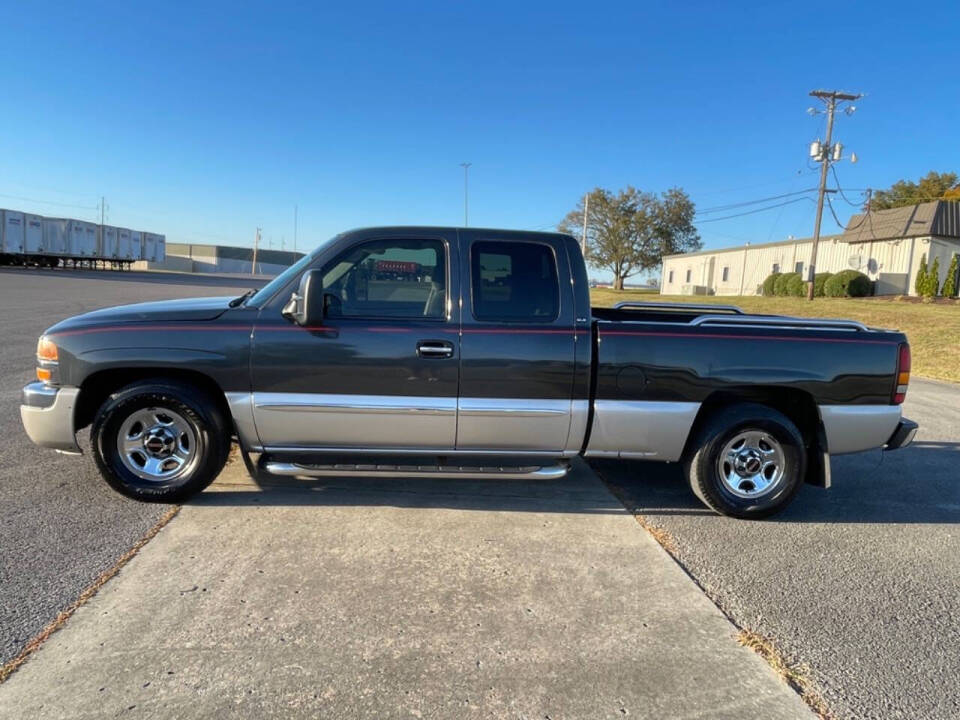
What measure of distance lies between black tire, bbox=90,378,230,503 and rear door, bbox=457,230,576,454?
5.35 feet

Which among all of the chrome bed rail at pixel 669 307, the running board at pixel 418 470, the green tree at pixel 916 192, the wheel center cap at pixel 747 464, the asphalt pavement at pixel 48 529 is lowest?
the asphalt pavement at pixel 48 529

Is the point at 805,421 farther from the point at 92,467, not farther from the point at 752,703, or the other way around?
the point at 92,467

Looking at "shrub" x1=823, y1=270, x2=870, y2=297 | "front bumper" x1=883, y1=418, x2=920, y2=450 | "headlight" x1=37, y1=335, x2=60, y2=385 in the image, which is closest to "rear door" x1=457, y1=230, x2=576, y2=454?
"front bumper" x1=883, y1=418, x2=920, y2=450

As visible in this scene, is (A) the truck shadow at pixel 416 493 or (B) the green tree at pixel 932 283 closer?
(A) the truck shadow at pixel 416 493

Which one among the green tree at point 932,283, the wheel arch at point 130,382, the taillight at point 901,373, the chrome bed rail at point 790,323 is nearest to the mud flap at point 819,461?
the taillight at point 901,373

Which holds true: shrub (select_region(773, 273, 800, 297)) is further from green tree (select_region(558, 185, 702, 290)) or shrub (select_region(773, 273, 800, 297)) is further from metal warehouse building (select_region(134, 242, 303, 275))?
metal warehouse building (select_region(134, 242, 303, 275))

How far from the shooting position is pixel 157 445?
414 cm

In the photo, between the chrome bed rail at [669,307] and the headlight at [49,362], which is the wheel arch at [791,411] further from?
the headlight at [49,362]

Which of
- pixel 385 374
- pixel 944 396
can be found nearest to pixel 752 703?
pixel 385 374

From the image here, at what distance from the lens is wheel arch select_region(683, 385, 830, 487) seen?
4.27 metres

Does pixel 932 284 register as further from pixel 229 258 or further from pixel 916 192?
pixel 229 258

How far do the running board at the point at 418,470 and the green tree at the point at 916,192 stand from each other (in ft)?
208

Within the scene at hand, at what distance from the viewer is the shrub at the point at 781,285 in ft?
118

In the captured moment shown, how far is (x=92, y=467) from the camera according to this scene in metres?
4.80
